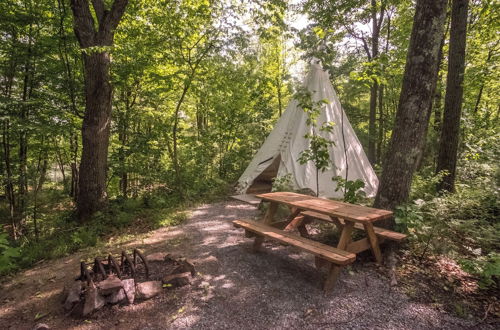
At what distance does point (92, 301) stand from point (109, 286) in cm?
18

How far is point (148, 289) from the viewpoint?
2883 millimetres

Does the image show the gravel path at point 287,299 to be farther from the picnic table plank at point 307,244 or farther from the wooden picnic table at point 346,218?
the picnic table plank at point 307,244

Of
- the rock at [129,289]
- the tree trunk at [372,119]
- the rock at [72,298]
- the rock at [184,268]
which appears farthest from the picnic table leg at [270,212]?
the tree trunk at [372,119]

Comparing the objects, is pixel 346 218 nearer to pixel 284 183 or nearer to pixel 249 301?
pixel 249 301

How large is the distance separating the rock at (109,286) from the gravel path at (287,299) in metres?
0.72

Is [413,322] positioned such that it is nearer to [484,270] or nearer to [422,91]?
[484,270]

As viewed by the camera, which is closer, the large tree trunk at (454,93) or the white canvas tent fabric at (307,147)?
the large tree trunk at (454,93)

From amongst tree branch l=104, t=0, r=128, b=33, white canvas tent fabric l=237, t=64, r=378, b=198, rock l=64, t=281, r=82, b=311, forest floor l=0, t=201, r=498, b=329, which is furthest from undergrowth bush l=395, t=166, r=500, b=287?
tree branch l=104, t=0, r=128, b=33

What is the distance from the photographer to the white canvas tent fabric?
6.90m

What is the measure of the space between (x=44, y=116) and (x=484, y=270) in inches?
328

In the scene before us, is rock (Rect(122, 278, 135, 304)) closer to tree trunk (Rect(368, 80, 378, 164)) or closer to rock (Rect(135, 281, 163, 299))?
rock (Rect(135, 281, 163, 299))

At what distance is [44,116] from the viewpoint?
618cm

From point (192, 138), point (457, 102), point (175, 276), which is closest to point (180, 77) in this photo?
point (192, 138)

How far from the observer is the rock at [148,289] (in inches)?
112
